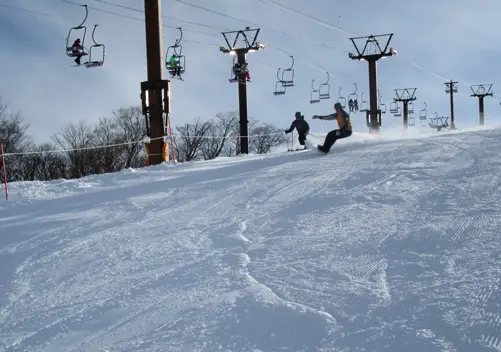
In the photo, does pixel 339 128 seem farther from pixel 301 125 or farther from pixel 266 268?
pixel 266 268

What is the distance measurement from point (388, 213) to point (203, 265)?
8.49ft

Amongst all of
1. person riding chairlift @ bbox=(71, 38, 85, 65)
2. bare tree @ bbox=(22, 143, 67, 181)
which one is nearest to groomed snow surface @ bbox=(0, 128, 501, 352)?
person riding chairlift @ bbox=(71, 38, 85, 65)

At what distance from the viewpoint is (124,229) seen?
6.98m

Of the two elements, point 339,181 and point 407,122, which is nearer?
point 339,181

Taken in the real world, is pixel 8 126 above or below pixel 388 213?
above

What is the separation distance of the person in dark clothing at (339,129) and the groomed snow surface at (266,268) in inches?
229

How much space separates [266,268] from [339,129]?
10.7 meters

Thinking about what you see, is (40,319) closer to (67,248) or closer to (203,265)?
(203,265)

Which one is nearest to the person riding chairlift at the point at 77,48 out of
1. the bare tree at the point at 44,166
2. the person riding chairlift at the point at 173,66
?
the person riding chairlift at the point at 173,66

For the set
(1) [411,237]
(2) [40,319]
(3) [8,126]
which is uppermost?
(3) [8,126]

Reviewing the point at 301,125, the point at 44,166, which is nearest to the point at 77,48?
the point at 301,125

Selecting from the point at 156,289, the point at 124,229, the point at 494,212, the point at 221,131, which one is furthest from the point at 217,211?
the point at 221,131

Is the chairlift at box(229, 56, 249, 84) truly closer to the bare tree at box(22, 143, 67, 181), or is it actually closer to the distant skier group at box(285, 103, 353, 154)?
the distant skier group at box(285, 103, 353, 154)

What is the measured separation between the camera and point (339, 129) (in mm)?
15242
